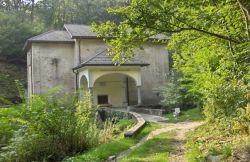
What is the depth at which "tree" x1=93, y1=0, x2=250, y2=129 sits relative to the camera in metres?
8.42

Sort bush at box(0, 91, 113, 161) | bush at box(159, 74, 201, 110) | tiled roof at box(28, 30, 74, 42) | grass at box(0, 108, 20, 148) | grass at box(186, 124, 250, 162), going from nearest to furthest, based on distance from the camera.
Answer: grass at box(186, 124, 250, 162), bush at box(0, 91, 113, 161), grass at box(0, 108, 20, 148), bush at box(159, 74, 201, 110), tiled roof at box(28, 30, 74, 42)

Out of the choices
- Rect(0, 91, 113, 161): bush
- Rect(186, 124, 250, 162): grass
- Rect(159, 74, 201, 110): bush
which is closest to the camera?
Rect(186, 124, 250, 162): grass

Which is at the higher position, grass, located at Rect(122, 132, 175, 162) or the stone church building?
the stone church building

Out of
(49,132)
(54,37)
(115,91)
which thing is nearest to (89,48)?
(54,37)

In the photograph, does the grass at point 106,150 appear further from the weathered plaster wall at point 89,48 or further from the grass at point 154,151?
the weathered plaster wall at point 89,48

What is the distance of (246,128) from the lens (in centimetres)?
849

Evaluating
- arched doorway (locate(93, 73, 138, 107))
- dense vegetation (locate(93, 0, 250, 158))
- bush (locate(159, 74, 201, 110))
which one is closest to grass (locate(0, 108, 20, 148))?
dense vegetation (locate(93, 0, 250, 158))

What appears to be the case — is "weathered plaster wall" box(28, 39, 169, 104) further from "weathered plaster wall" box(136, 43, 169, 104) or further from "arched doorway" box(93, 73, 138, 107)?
"arched doorway" box(93, 73, 138, 107)

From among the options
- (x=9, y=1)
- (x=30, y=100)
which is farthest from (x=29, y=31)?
(x=30, y=100)

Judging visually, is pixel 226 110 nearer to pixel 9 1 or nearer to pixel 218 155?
pixel 218 155

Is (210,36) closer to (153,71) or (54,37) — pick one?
(153,71)

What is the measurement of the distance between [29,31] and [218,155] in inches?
1714

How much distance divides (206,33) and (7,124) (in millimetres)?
6103

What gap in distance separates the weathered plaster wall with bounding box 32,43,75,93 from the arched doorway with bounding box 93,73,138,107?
98.5 inches
